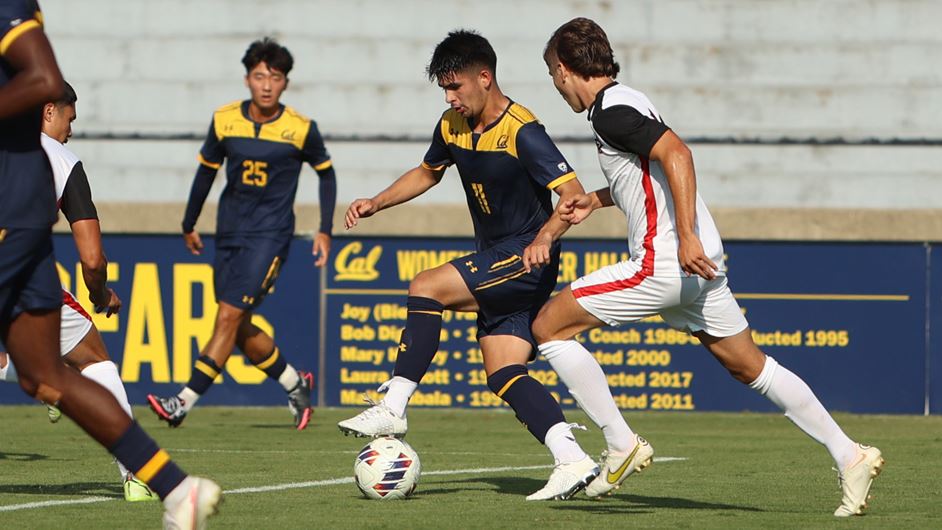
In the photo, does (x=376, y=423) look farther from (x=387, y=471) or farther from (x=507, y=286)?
(x=507, y=286)

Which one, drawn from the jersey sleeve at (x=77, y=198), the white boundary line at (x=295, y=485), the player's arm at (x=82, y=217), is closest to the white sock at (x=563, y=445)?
the white boundary line at (x=295, y=485)

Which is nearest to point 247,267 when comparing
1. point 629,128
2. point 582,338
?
point 582,338

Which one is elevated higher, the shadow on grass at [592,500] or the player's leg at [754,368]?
the player's leg at [754,368]

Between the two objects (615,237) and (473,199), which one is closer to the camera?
(473,199)

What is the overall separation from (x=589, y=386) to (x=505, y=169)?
1099 mm

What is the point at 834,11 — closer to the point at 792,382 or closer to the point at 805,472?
the point at 805,472

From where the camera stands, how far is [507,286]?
736 cm

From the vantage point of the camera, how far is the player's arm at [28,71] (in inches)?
197

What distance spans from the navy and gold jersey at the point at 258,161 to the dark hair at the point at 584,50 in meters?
5.12

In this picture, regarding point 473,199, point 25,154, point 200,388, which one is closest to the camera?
point 25,154

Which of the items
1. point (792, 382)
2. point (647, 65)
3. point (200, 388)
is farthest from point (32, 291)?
point (647, 65)

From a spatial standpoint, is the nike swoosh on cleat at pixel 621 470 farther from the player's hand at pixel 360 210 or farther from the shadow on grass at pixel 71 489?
the shadow on grass at pixel 71 489

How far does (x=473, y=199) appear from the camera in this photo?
764 centimetres

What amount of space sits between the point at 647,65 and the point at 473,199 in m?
9.77
